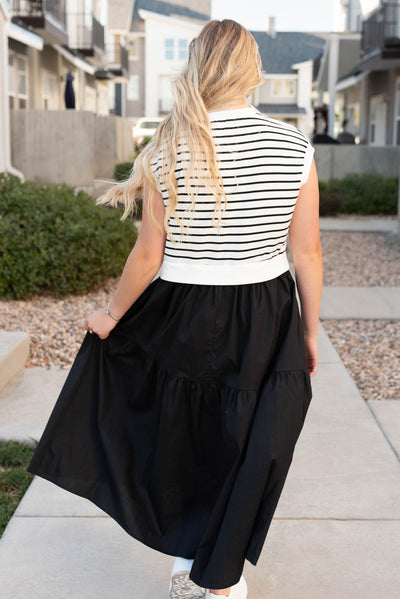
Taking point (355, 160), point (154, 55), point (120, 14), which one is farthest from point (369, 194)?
point (120, 14)

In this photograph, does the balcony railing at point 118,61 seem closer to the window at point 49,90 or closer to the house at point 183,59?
the house at point 183,59

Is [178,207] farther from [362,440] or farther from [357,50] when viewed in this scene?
[357,50]

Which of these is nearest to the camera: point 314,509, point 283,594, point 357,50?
point 283,594

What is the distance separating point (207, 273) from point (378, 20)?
2095cm

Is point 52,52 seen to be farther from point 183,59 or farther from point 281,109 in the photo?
point 281,109

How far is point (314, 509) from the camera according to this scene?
10.5 ft

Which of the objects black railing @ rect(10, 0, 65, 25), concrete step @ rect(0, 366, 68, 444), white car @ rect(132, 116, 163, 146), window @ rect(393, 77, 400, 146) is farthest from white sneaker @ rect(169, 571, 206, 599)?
white car @ rect(132, 116, 163, 146)

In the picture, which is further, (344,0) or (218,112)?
(344,0)

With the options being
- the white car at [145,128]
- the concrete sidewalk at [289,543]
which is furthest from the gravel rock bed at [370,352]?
the white car at [145,128]

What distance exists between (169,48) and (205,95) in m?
45.2

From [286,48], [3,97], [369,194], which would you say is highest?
[286,48]

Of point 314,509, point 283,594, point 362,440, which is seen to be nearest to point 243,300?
point 283,594

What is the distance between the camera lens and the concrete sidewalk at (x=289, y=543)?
105 inches

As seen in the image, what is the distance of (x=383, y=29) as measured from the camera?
65.0 feet
